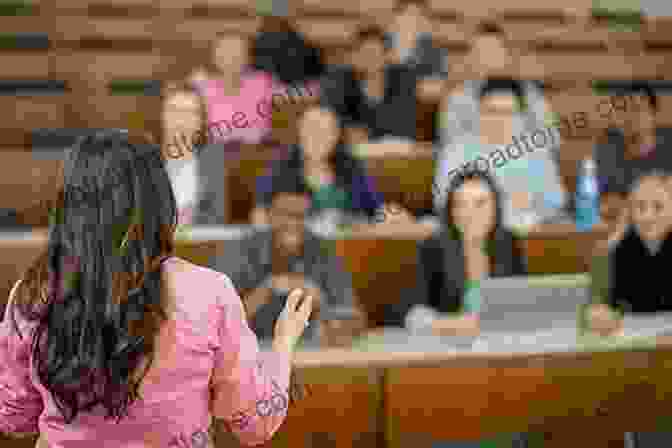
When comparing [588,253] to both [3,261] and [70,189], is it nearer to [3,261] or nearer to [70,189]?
[3,261]

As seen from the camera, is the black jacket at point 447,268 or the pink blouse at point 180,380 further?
the black jacket at point 447,268

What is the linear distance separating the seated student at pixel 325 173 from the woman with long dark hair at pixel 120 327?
185cm

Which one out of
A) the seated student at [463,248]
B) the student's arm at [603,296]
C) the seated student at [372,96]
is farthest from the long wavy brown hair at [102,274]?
the seated student at [372,96]

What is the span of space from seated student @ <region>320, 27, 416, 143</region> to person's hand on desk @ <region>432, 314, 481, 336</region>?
176 centimetres

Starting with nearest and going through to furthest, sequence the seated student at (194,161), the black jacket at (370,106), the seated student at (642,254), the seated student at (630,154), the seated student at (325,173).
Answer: the seated student at (642,254)
the seated student at (325,173)
the seated student at (194,161)
the seated student at (630,154)
the black jacket at (370,106)

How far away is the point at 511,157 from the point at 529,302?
1.52 m

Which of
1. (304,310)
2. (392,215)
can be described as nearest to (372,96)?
(392,215)

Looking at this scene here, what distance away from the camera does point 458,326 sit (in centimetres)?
168

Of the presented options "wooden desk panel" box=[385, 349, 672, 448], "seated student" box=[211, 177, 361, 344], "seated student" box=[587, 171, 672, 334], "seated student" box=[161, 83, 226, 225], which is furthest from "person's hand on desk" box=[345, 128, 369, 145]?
"wooden desk panel" box=[385, 349, 672, 448]

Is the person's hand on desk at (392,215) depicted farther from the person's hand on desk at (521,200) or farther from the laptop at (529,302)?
the laptop at (529,302)

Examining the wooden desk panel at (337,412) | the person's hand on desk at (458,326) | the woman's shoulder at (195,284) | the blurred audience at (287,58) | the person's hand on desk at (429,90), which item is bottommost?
the wooden desk panel at (337,412)

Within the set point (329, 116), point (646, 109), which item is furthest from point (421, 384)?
point (646, 109)

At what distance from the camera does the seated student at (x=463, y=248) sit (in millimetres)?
2244

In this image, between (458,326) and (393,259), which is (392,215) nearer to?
(393,259)
